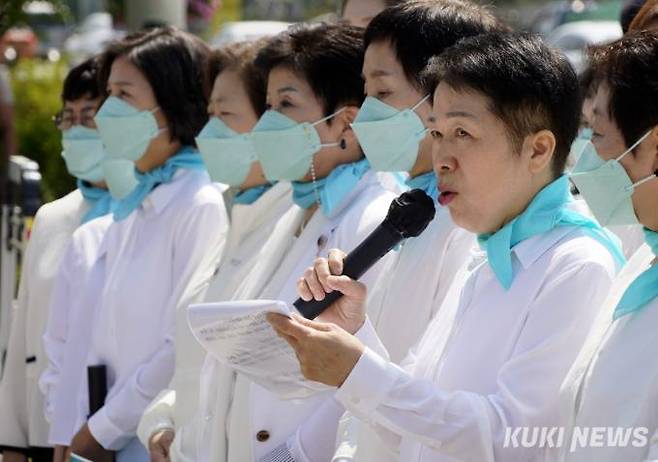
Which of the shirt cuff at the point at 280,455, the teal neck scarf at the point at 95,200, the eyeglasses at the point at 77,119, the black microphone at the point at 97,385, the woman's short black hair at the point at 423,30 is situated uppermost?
the woman's short black hair at the point at 423,30

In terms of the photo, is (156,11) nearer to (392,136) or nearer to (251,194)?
(251,194)

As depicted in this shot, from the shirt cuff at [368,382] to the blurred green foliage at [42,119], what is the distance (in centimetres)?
674

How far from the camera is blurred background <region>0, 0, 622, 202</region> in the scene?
30.6 feet

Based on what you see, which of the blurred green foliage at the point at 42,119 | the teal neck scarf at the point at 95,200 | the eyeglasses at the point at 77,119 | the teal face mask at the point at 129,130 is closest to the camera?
the teal face mask at the point at 129,130

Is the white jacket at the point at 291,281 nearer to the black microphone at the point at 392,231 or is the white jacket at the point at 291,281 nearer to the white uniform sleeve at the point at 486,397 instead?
the black microphone at the point at 392,231

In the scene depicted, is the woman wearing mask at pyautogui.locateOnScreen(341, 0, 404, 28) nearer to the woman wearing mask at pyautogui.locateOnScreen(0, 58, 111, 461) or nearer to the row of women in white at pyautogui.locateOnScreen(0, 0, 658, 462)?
the row of women in white at pyautogui.locateOnScreen(0, 0, 658, 462)

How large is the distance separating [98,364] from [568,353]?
7.80ft

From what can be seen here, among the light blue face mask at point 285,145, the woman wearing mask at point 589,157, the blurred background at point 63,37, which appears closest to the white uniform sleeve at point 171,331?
the light blue face mask at point 285,145

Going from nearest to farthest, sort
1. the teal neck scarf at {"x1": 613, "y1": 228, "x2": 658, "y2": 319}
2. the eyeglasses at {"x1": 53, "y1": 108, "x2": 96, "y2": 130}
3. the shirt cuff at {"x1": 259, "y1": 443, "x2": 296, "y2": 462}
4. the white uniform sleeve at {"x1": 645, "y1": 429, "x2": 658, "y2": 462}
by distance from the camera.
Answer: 1. the white uniform sleeve at {"x1": 645, "y1": 429, "x2": 658, "y2": 462}
2. the teal neck scarf at {"x1": 613, "y1": 228, "x2": 658, "y2": 319}
3. the shirt cuff at {"x1": 259, "y1": 443, "x2": 296, "y2": 462}
4. the eyeglasses at {"x1": 53, "y1": 108, "x2": 96, "y2": 130}

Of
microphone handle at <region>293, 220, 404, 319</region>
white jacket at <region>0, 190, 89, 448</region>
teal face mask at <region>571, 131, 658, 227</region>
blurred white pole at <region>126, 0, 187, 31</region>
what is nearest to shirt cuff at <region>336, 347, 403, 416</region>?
microphone handle at <region>293, 220, 404, 319</region>

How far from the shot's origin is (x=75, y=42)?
2616cm

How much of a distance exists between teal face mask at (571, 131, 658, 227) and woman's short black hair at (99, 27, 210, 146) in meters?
2.41

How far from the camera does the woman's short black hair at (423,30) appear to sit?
12.8 ft

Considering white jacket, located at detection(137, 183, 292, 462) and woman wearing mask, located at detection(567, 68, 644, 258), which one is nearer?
woman wearing mask, located at detection(567, 68, 644, 258)
